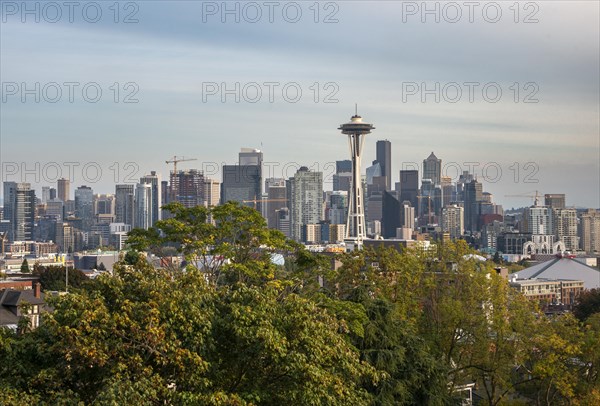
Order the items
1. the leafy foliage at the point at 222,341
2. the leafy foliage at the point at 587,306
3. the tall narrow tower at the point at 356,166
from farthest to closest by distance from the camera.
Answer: the tall narrow tower at the point at 356,166 → the leafy foliage at the point at 587,306 → the leafy foliage at the point at 222,341

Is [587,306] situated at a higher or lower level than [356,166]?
lower

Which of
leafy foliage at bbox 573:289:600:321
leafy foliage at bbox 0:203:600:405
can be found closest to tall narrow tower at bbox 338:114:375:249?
leafy foliage at bbox 573:289:600:321

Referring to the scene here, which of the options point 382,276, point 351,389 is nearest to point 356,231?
point 382,276

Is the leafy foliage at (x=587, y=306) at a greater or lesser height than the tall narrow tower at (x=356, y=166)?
lesser

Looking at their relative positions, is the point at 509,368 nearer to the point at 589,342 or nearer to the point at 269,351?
the point at 589,342

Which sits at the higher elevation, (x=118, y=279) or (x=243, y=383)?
(x=118, y=279)

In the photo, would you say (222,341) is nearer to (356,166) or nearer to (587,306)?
(587,306)

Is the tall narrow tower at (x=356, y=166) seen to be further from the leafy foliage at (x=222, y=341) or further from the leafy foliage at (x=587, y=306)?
the leafy foliage at (x=222, y=341)

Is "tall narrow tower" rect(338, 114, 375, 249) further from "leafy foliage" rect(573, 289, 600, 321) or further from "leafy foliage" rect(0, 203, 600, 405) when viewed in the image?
"leafy foliage" rect(0, 203, 600, 405)

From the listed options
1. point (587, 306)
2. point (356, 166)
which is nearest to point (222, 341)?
point (587, 306)

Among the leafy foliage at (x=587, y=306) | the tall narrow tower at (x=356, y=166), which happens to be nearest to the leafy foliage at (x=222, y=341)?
the leafy foliage at (x=587, y=306)

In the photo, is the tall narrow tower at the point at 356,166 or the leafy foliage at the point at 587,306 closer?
the leafy foliage at the point at 587,306
